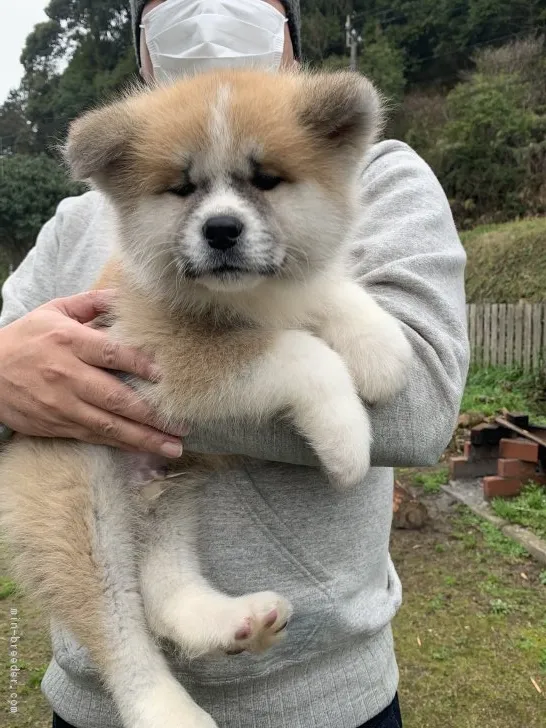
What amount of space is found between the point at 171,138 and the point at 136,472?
3.26 ft

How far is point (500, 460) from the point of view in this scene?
598cm

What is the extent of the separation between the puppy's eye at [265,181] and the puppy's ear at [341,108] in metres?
0.19

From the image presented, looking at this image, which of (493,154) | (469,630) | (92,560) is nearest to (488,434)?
(469,630)

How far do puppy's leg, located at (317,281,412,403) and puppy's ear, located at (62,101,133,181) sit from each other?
72 cm

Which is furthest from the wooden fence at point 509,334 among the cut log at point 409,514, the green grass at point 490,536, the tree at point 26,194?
the tree at point 26,194

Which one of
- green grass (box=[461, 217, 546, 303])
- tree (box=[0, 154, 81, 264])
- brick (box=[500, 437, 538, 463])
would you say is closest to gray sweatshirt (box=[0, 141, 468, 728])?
brick (box=[500, 437, 538, 463])

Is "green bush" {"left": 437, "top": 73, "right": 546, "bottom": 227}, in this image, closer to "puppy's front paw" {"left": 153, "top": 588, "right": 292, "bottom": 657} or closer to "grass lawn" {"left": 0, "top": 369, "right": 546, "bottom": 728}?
"grass lawn" {"left": 0, "top": 369, "right": 546, "bottom": 728}

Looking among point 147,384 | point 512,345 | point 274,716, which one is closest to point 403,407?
point 147,384

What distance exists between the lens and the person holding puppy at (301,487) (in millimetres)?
1649

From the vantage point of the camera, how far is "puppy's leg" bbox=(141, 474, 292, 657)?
1.59 m

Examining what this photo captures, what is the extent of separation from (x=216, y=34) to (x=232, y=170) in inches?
37.3

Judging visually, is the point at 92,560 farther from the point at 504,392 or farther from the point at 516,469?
the point at 504,392

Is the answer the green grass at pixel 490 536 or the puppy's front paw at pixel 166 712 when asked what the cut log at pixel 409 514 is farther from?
the puppy's front paw at pixel 166 712

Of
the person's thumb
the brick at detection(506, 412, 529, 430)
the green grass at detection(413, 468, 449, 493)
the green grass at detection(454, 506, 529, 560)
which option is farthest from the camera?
the green grass at detection(413, 468, 449, 493)
